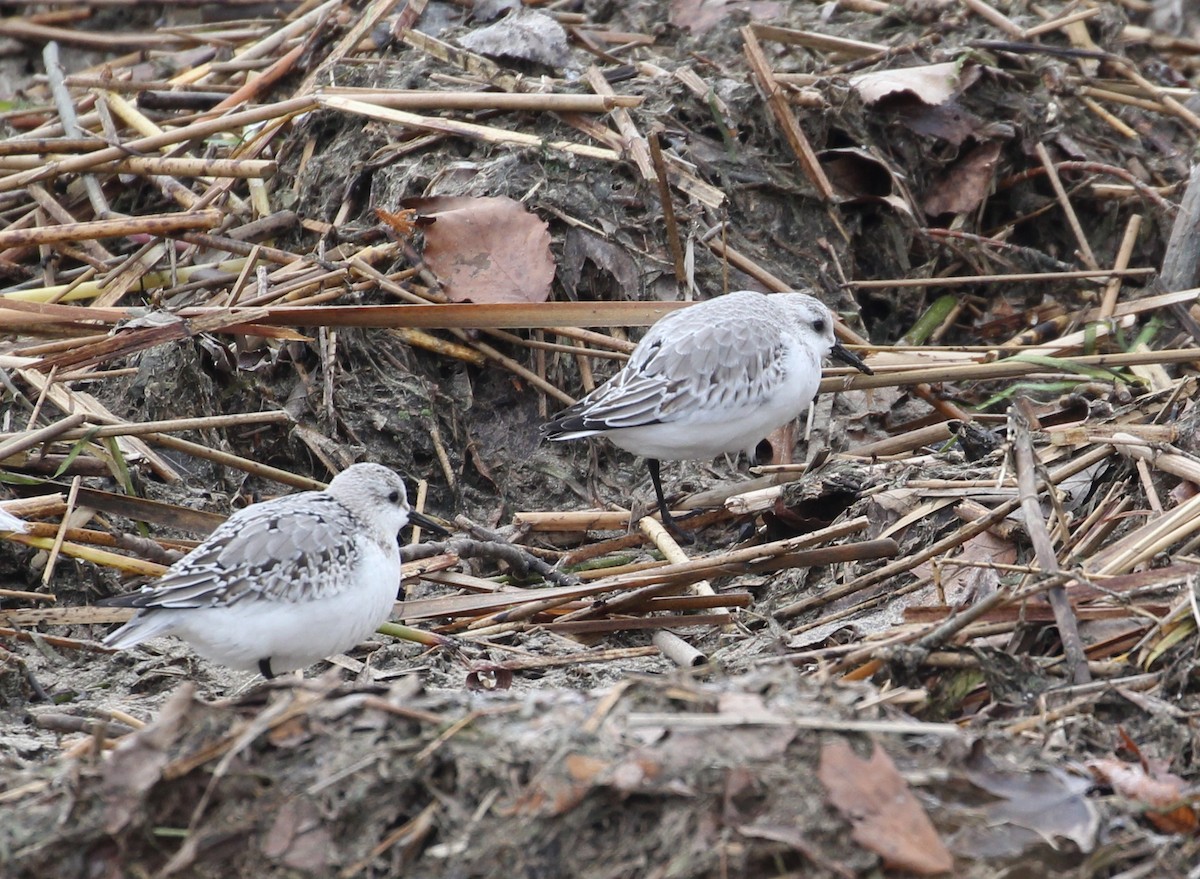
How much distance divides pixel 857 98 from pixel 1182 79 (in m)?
2.62

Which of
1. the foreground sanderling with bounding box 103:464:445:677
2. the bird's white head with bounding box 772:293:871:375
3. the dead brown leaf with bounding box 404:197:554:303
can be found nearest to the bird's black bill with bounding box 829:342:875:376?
the bird's white head with bounding box 772:293:871:375

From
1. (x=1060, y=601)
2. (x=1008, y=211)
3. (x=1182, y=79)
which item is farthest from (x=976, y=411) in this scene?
(x=1182, y=79)

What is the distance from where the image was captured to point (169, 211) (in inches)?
288

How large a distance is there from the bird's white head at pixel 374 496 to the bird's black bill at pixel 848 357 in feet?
7.67

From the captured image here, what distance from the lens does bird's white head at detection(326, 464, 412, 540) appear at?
16.8 feet

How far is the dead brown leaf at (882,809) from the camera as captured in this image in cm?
321

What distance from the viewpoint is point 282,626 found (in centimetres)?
459

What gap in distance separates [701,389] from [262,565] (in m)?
2.24

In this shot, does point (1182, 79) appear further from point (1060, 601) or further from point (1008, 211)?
point (1060, 601)

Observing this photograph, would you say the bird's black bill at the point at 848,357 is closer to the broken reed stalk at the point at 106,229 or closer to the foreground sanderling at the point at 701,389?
the foreground sanderling at the point at 701,389

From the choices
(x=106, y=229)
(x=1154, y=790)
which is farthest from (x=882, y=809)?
(x=106, y=229)

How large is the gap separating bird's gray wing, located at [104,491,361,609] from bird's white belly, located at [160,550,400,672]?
0.12 feet

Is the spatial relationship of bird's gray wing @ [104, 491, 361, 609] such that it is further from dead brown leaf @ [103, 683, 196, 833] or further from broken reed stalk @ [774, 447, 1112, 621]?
broken reed stalk @ [774, 447, 1112, 621]

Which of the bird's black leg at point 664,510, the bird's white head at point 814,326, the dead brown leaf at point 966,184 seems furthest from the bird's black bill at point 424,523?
the dead brown leaf at point 966,184
